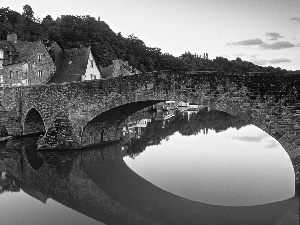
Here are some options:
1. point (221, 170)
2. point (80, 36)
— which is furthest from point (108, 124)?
point (80, 36)

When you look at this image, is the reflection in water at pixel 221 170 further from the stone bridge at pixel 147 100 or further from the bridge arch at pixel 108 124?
the bridge arch at pixel 108 124

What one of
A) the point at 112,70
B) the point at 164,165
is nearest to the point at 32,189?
the point at 164,165

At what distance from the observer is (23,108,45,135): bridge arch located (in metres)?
21.9

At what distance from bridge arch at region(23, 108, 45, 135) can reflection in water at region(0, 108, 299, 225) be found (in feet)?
10.5

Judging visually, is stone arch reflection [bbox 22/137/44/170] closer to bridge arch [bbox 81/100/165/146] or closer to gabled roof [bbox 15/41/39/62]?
bridge arch [bbox 81/100/165/146]

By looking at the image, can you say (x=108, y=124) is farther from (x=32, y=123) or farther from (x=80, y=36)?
(x=80, y=36)

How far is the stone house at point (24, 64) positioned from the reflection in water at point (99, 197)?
37.1ft

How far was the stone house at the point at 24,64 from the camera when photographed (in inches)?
1133

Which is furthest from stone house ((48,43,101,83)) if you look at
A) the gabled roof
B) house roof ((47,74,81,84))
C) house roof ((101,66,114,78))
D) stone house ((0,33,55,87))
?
house roof ((101,66,114,78))

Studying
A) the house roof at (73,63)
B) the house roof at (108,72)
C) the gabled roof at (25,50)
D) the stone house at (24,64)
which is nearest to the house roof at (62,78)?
the stone house at (24,64)

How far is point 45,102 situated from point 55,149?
2792 mm

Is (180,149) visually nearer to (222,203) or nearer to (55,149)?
(55,149)

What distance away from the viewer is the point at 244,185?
12.8m

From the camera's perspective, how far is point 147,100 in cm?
1453
